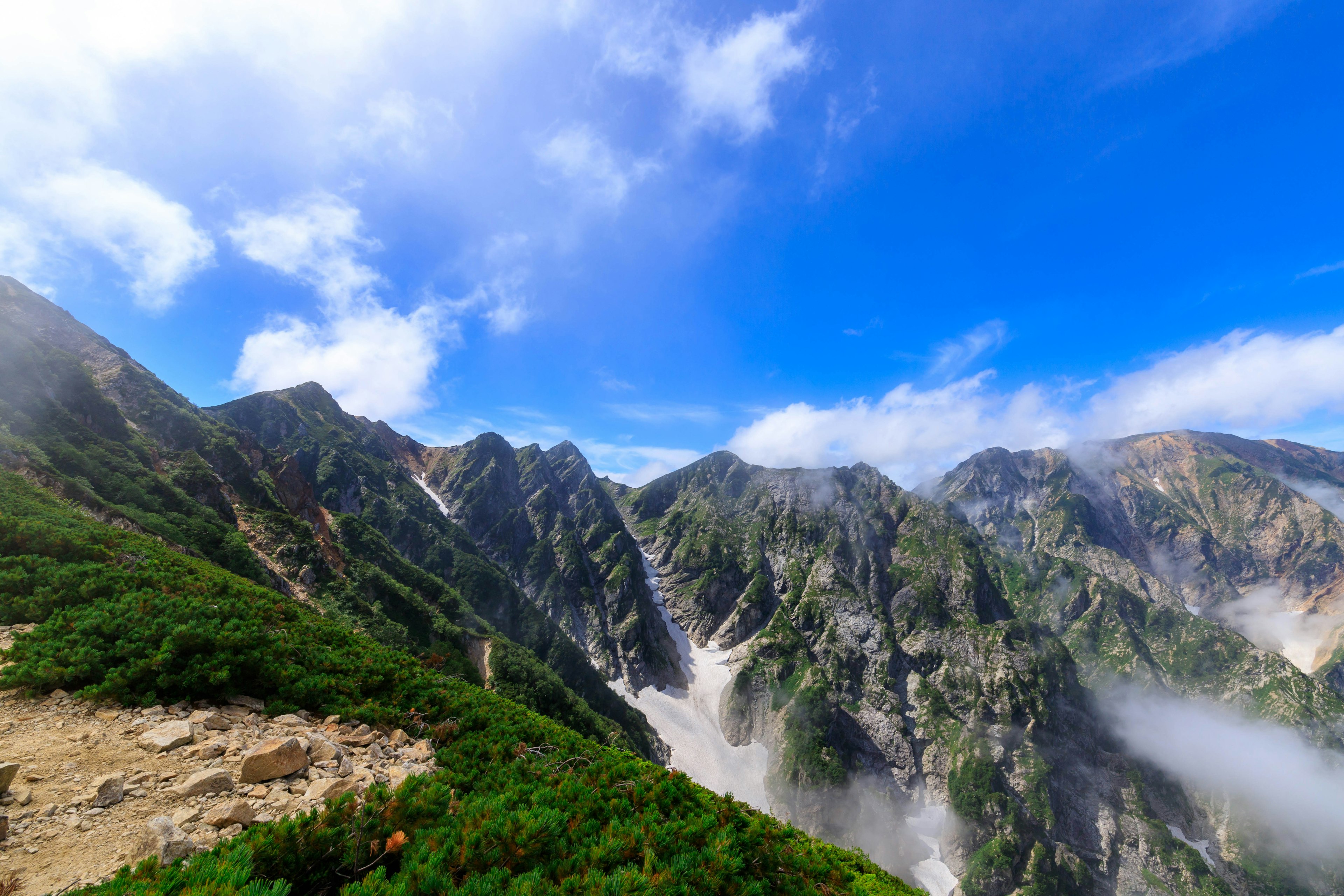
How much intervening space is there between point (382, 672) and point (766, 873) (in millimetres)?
15317

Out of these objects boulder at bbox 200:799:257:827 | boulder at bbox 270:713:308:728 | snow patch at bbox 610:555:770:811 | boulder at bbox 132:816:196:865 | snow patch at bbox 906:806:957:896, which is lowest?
snow patch at bbox 906:806:957:896

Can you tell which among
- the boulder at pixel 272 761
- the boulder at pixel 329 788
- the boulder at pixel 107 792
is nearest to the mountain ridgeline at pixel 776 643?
the boulder at pixel 272 761

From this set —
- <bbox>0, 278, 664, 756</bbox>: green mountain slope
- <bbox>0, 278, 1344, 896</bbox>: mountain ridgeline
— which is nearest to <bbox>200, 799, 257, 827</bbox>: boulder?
<bbox>0, 278, 1344, 896</bbox>: mountain ridgeline

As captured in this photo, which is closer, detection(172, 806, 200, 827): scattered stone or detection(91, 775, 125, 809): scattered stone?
detection(172, 806, 200, 827): scattered stone

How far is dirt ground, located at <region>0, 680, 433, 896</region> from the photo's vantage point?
6961mm

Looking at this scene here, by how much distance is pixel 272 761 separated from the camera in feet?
32.1

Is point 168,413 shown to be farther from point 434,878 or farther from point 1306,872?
point 1306,872

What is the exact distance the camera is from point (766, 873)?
30.5ft

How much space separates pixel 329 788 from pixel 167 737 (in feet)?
14.3

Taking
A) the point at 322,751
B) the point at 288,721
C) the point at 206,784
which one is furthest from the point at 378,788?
the point at 288,721

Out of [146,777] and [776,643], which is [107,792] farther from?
[776,643]

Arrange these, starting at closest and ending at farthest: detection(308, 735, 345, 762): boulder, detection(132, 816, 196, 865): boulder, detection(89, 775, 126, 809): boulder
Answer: detection(132, 816, 196, 865): boulder
detection(89, 775, 126, 809): boulder
detection(308, 735, 345, 762): boulder

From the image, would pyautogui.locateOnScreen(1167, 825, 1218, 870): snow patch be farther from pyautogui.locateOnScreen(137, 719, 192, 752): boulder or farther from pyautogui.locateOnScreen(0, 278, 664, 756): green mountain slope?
pyautogui.locateOnScreen(137, 719, 192, 752): boulder

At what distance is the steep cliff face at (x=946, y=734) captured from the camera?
11938 centimetres
